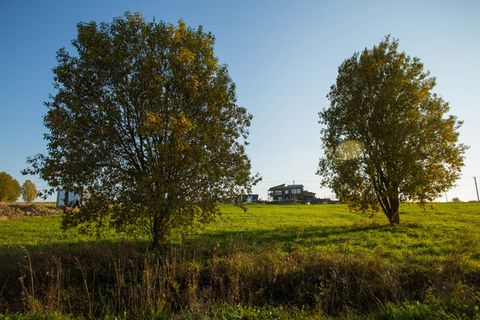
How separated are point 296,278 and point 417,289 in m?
3.73

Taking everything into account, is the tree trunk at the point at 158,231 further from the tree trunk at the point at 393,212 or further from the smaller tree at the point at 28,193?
the smaller tree at the point at 28,193

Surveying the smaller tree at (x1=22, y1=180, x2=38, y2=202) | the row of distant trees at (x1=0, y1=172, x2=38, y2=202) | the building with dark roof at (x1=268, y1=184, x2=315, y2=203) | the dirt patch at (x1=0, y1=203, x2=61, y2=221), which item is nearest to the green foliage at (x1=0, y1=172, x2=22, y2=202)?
the row of distant trees at (x1=0, y1=172, x2=38, y2=202)

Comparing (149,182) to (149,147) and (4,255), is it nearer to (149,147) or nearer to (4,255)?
(149,147)

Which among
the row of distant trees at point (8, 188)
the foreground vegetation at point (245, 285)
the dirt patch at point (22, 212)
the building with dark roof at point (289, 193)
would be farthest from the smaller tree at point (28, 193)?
the foreground vegetation at point (245, 285)

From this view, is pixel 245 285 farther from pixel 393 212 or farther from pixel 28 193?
pixel 28 193

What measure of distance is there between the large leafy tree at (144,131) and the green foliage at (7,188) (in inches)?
3474

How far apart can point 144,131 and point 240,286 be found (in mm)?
6900

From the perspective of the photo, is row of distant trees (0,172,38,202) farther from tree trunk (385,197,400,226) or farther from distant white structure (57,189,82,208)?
tree trunk (385,197,400,226)

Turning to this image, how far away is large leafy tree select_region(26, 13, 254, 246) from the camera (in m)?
12.4

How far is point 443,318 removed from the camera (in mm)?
6699

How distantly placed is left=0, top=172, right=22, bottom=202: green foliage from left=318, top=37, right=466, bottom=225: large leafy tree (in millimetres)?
90157

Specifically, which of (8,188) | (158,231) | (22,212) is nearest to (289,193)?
(8,188)

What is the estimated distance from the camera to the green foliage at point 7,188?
81319 mm

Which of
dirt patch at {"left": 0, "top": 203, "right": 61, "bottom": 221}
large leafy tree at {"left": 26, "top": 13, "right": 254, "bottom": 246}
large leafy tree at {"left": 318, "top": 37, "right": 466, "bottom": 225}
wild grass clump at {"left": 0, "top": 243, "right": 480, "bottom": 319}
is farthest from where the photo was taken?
dirt patch at {"left": 0, "top": 203, "right": 61, "bottom": 221}
